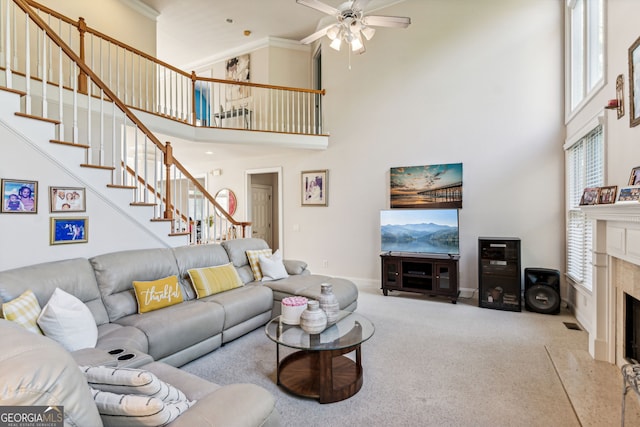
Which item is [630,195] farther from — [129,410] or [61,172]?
[61,172]

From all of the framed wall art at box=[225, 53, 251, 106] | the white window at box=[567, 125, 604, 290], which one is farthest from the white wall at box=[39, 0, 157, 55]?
the white window at box=[567, 125, 604, 290]

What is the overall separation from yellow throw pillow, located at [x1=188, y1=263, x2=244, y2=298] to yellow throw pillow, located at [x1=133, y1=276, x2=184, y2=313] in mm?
203

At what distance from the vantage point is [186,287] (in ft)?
10.6

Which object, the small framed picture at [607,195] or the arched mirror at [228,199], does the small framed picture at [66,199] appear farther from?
the small framed picture at [607,195]

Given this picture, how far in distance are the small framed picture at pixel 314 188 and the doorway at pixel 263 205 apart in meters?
1.06

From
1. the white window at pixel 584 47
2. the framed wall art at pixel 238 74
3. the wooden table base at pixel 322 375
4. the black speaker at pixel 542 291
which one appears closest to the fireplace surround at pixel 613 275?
the black speaker at pixel 542 291

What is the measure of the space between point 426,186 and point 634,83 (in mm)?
2813

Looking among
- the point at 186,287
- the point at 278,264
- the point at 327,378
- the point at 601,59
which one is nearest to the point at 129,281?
the point at 186,287

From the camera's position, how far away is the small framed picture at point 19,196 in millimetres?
2426

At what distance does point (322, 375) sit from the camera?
2.13m

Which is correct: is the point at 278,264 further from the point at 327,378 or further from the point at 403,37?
the point at 403,37

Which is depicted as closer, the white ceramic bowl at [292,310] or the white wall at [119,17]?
the white ceramic bowl at [292,310]

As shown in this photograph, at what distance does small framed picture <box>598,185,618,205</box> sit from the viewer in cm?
247

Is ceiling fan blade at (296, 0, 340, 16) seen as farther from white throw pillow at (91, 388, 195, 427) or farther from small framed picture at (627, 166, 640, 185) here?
white throw pillow at (91, 388, 195, 427)
